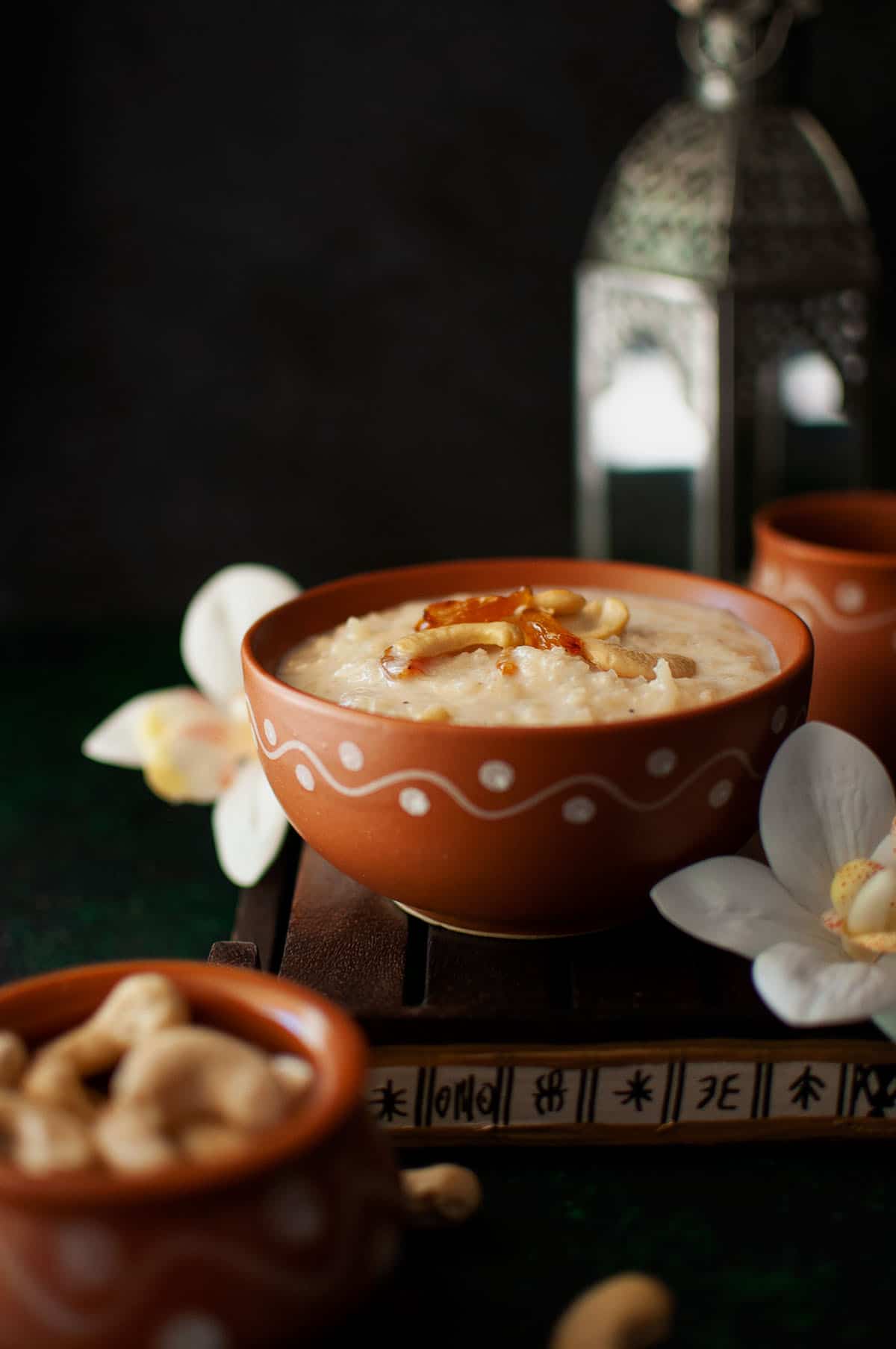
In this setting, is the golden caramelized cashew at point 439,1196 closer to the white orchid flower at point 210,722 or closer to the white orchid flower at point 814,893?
the white orchid flower at point 814,893

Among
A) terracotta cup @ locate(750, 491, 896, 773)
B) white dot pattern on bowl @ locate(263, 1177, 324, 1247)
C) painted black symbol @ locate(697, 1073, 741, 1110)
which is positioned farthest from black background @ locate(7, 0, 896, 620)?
white dot pattern on bowl @ locate(263, 1177, 324, 1247)

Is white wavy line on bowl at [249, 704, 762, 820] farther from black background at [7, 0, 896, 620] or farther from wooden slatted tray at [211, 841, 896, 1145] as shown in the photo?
black background at [7, 0, 896, 620]

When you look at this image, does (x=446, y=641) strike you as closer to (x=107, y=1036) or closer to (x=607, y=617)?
(x=607, y=617)

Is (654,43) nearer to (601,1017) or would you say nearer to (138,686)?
(138,686)

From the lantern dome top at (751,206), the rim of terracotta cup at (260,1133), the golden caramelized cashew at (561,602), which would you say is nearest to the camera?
the rim of terracotta cup at (260,1133)

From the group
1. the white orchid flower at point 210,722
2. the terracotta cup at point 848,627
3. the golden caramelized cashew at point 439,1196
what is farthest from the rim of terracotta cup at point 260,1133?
the terracotta cup at point 848,627

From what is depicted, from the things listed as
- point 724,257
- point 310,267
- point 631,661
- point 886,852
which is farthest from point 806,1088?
point 310,267

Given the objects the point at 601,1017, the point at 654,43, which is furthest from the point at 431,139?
the point at 601,1017
